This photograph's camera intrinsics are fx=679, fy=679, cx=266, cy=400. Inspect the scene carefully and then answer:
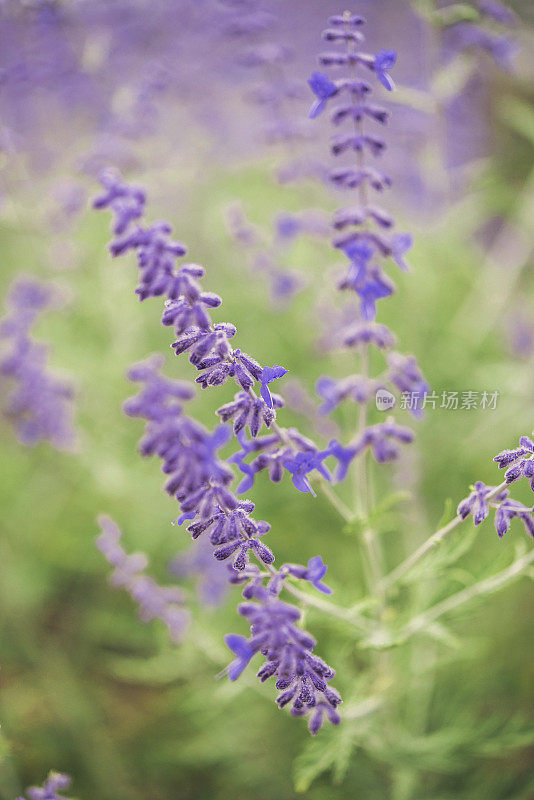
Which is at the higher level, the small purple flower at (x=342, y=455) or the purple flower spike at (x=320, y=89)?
the purple flower spike at (x=320, y=89)

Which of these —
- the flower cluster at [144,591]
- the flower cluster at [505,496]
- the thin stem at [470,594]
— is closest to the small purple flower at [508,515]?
the flower cluster at [505,496]

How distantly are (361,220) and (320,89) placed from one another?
1.30 feet

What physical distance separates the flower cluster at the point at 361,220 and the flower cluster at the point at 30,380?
1.76m

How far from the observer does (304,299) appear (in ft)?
16.9

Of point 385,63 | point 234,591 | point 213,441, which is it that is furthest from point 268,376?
point 234,591

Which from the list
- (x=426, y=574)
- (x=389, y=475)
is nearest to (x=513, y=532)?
(x=389, y=475)

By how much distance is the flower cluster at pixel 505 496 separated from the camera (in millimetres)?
1676

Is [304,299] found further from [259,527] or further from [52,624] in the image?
[259,527]

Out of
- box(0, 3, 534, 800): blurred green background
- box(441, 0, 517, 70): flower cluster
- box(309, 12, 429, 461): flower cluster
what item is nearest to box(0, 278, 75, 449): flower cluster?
box(0, 3, 534, 800): blurred green background

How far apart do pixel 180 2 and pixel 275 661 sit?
4.82 metres

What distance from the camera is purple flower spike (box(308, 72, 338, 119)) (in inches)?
73.7

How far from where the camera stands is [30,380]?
340 centimetres

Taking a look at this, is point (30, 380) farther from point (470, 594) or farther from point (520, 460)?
point (520, 460)

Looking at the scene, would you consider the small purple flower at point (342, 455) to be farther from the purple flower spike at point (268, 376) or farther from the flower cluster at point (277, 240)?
the flower cluster at point (277, 240)
